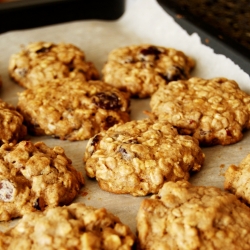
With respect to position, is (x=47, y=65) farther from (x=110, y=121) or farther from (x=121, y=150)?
(x=121, y=150)

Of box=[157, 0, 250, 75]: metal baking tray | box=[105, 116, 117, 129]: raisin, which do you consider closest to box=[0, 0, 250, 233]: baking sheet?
box=[157, 0, 250, 75]: metal baking tray

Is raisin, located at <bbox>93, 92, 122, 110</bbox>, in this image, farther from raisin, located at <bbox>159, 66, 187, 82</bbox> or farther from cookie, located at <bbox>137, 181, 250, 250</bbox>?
cookie, located at <bbox>137, 181, 250, 250</bbox>

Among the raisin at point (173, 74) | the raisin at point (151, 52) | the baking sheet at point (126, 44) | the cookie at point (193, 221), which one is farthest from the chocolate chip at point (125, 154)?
the raisin at point (151, 52)

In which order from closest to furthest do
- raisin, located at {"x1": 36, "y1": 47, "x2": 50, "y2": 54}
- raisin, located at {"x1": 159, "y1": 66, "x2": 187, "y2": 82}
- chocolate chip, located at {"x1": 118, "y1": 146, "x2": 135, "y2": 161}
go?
chocolate chip, located at {"x1": 118, "y1": 146, "x2": 135, "y2": 161}, raisin, located at {"x1": 159, "y1": 66, "x2": 187, "y2": 82}, raisin, located at {"x1": 36, "y1": 47, "x2": 50, "y2": 54}

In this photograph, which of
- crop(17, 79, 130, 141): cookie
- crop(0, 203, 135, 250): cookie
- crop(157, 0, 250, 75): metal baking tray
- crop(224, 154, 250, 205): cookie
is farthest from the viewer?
crop(157, 0, 250, 75): metal baking tray

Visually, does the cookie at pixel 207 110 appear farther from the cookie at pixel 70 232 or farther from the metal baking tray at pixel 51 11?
the metal baking tray at pixel 51 11

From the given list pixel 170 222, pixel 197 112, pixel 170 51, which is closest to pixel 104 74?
pixel 170 51

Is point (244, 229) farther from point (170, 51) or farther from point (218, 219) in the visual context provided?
point (170, 51)

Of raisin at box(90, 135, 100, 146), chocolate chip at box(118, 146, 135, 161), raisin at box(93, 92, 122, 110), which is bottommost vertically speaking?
raisin at box(90, 135, 100, 146)
